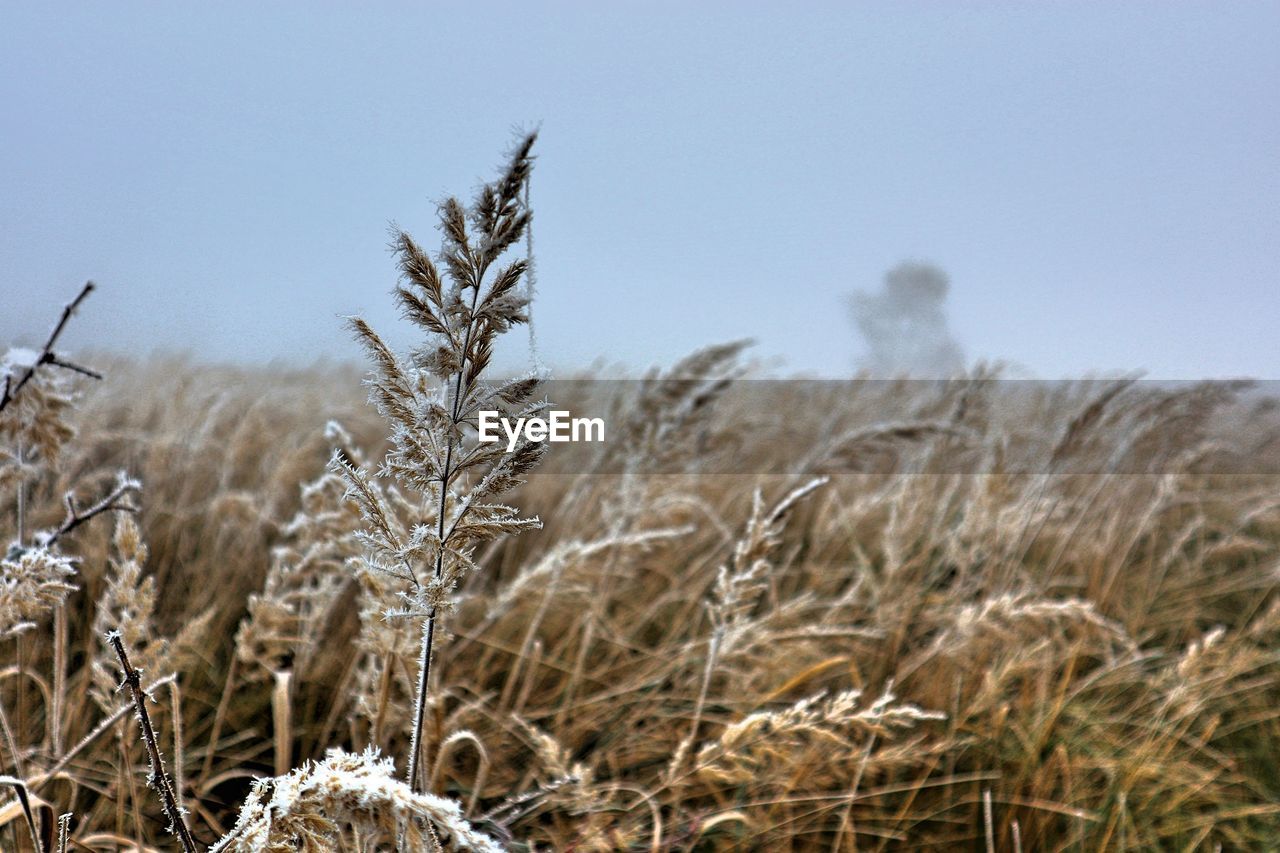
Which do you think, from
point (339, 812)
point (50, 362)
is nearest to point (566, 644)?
point (50, 362)

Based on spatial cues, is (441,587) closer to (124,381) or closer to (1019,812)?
(1019,812)

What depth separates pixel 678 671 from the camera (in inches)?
78.7

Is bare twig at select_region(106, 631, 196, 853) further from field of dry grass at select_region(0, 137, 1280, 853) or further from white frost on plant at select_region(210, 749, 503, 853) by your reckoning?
white frost on plant at select_region(210, 749, 503, 853)

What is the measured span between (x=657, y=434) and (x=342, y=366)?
26.5ft

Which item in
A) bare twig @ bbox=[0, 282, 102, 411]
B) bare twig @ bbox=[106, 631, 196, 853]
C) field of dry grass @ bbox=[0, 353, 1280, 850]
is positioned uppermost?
bare twig @ bbox=[0, 282, 102, 411]

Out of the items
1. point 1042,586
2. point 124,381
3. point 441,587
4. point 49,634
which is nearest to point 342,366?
point 124,381

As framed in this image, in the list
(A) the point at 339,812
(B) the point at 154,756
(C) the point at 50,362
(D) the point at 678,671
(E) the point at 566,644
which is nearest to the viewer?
(A) the point at 339,812

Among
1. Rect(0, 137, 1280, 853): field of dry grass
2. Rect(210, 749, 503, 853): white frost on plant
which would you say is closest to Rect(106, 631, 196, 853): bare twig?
Rect(0, 137, 1280, 853): field of dry grass

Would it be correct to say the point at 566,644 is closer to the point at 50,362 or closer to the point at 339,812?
the point at 50,362

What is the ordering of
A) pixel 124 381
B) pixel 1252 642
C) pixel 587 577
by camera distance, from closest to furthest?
pixel 587 577
pixel 1252 642
pixel 124 381

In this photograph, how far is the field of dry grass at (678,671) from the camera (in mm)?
1275

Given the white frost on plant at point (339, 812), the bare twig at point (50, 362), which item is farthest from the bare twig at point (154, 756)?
the bare twig at point (50, 362)

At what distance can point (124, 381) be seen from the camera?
5.64 meters

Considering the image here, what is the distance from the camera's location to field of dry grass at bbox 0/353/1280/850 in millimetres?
1275
